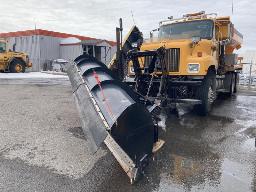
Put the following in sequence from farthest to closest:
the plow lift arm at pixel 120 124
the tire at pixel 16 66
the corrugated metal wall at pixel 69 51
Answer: the corrugated metal wall at pixel 69 51, the tire at pixel 16 66, the plow lift arm at pixel 120 124

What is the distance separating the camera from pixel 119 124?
3375 millimetres

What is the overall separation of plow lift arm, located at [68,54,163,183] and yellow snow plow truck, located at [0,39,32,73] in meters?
19.0

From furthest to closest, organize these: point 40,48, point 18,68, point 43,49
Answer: point 43,49 < point 40,48 < point 18,68

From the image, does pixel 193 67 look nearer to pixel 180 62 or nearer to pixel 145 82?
pixel 180 62

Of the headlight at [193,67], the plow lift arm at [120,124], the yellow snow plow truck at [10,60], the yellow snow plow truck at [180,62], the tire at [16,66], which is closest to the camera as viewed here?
the plow lift arm at [120,124]

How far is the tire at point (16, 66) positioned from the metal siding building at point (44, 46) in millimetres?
6674

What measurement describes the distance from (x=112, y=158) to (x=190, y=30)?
511cm

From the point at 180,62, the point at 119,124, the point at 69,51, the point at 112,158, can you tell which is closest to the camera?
the point at 119,124

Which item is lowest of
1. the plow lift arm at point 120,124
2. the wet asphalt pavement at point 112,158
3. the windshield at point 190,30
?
the wet asphalt pavement at point 112,158

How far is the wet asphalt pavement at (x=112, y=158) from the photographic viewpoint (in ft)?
11.3

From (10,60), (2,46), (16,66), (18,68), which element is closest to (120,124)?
(10,60)

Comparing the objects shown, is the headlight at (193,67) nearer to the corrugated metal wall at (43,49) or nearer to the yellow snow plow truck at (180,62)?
the yellow snow plow truck at (180,62)

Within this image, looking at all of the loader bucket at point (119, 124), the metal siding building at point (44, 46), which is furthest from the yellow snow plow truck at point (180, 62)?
the metal siding building at point (44, 46)

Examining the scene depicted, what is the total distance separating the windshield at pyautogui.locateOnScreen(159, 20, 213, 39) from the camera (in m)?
7.79
